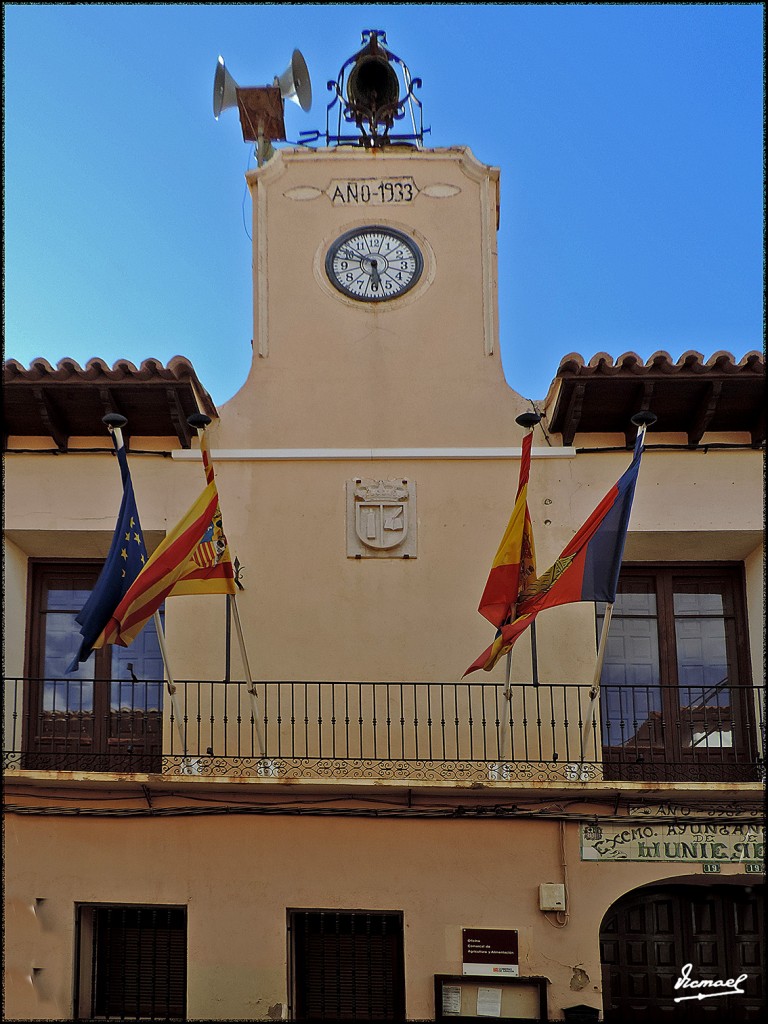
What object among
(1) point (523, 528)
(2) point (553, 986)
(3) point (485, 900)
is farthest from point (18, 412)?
(2) point (553, 986)

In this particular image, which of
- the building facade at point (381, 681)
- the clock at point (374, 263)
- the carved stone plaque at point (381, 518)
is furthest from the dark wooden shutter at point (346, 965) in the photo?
the clock at point (374, 263)

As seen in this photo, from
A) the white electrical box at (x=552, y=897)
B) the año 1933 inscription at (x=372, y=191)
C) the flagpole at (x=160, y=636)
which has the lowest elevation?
the white electrical box at (x=552, y=897)

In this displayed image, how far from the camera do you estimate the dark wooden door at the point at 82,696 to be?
12.4m

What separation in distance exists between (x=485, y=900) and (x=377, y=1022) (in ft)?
4.22

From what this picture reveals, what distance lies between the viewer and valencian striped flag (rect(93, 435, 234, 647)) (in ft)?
35.0

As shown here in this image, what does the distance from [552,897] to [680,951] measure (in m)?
1.75

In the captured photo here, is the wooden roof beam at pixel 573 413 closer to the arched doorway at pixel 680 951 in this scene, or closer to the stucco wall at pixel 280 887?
the stucco wall at pixel 280 887

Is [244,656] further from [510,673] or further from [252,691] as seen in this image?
[510,673]

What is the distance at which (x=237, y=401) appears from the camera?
513 inches

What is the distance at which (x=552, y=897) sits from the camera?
11352mm

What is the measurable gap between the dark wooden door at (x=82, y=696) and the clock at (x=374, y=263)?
3.66 metres

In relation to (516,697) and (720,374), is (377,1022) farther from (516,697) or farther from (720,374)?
(720,374)

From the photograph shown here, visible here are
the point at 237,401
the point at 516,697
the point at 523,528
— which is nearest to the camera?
the point at 523,528

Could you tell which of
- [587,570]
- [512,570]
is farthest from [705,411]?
[512,570]
